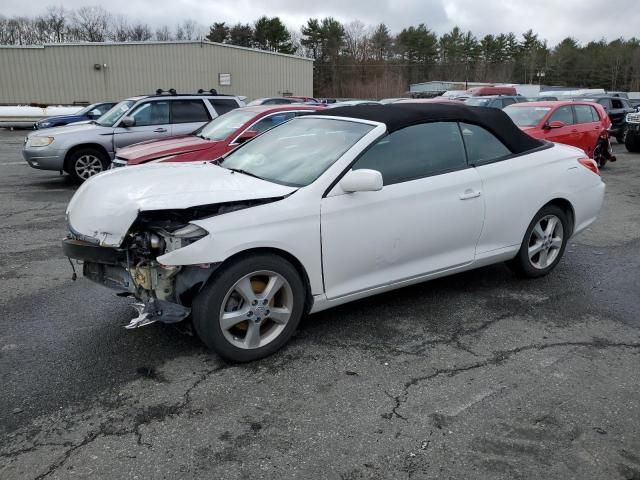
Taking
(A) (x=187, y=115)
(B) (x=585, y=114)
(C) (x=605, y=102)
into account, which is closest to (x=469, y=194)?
(A) (x=187, y=115)

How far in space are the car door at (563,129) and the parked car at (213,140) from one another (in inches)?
216

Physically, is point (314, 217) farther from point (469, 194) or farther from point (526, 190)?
point (526, 190)

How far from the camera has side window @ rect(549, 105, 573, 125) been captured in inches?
476

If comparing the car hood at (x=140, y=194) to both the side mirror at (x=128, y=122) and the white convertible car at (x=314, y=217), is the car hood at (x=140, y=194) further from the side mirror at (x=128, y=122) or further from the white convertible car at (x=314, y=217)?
the side mirror at (x=128, y=122)

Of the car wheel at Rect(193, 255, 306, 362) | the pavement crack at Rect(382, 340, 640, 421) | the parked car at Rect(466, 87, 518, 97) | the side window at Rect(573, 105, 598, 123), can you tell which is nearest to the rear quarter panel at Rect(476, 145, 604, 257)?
the pavement crack at Rect(382, 340, 640, 421)

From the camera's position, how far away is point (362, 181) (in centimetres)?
368

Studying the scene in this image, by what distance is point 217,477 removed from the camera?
2.54 m

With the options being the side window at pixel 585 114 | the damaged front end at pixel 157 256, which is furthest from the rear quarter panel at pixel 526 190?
the side window at pixel 585 114

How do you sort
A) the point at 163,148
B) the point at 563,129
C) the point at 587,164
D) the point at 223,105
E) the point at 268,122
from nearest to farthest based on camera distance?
the point at 587,164
the point at 163,148
the point at 268,122
the point at 223,105
the point at 563,129

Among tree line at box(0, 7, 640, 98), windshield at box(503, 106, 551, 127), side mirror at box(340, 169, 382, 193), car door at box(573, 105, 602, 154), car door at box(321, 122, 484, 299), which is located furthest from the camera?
tree line at box(0, 7, 640, 98)

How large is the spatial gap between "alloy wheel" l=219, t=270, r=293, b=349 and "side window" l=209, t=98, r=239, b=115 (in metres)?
8.40

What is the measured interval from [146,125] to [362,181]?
8275 mm

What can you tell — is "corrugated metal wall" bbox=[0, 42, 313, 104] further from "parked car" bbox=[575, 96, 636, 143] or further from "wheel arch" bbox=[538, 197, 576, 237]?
"wheel arch" bbox=[538, 197, 576, 237]

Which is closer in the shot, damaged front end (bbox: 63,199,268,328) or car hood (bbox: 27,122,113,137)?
damaged front end (bbox: 63,199,268,328)
